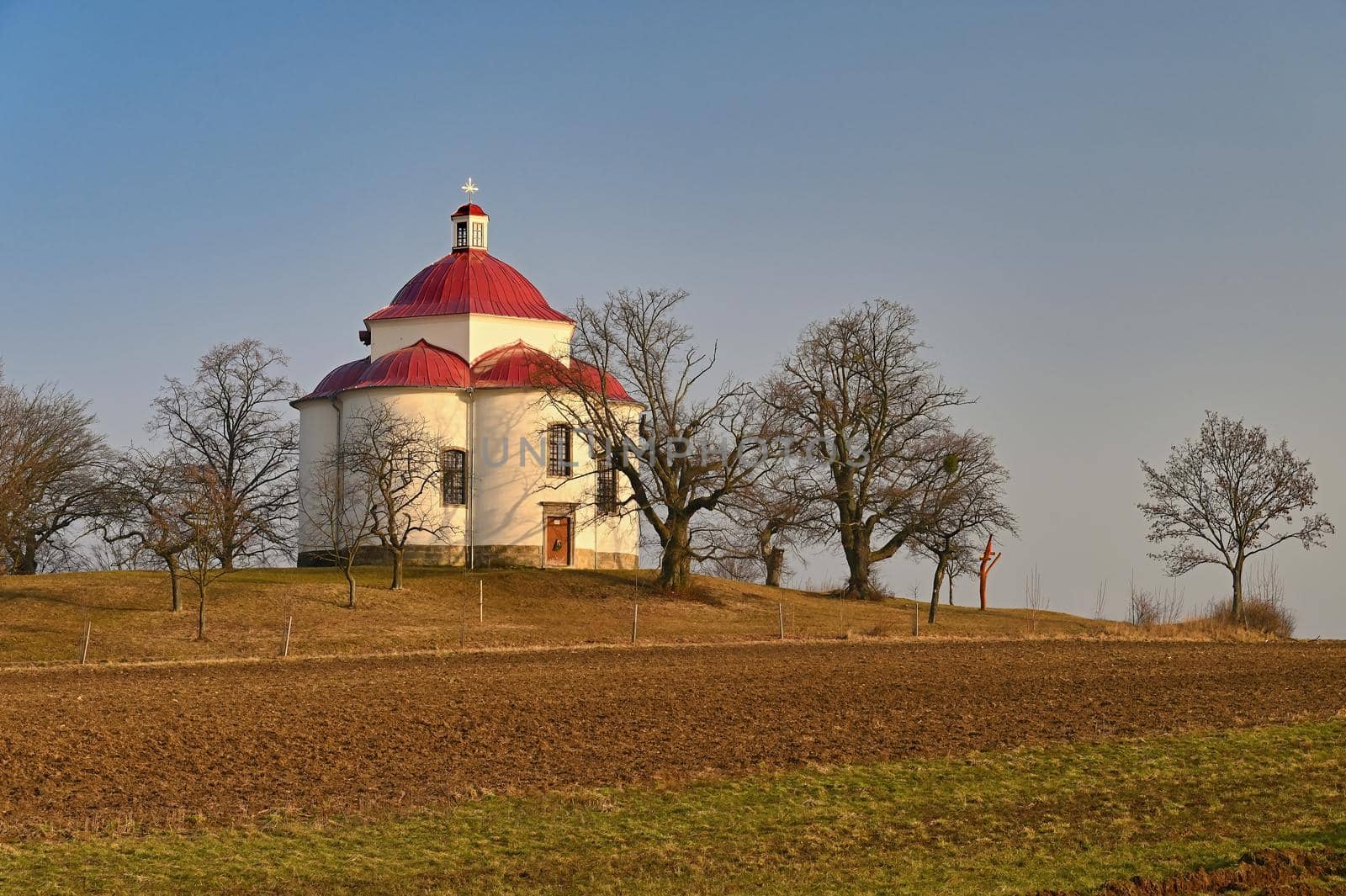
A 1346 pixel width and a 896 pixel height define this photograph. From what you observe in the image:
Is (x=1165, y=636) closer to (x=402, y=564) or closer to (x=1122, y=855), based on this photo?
(x=402, y=564)

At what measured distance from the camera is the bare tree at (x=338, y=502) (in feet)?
184

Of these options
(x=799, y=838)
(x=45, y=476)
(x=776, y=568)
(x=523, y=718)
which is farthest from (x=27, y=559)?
(x=799, y=838)

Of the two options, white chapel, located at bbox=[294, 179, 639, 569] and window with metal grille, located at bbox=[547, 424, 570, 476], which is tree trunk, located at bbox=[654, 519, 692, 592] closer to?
white chapel, located at bbox=[294, 179, 639, 569]

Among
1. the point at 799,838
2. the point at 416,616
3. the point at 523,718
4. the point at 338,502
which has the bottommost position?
the point at 799,838

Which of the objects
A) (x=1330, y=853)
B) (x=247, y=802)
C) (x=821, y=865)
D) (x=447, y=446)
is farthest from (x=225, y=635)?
(x=1330, y=853)

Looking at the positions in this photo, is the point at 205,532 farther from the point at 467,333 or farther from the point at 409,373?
the point at 467,333

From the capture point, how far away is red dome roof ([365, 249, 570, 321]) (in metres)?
61.5

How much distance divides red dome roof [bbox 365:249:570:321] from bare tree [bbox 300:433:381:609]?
6.86 metres

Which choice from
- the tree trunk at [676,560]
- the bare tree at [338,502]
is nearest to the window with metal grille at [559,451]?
the tree trunk at [676,560]

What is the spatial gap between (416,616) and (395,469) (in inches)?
326

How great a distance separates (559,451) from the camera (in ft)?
196

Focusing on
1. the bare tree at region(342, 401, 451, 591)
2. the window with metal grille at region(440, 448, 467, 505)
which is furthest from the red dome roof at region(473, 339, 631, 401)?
the bare tree at region(342, 401, 451, 591)

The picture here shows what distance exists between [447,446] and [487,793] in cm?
4139

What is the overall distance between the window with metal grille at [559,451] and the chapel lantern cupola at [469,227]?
32.3ft
